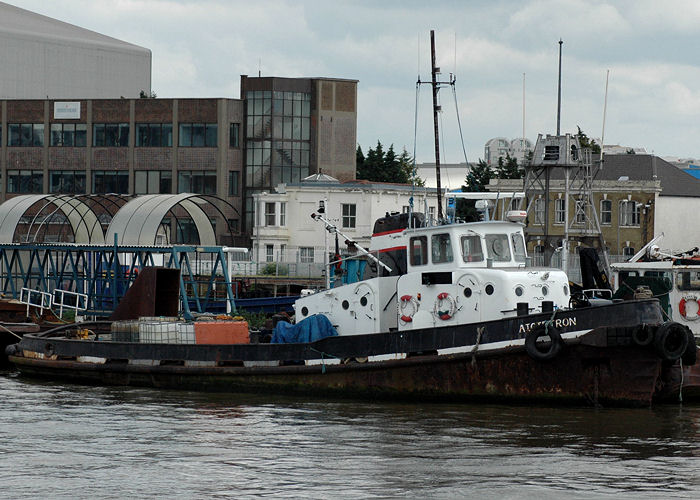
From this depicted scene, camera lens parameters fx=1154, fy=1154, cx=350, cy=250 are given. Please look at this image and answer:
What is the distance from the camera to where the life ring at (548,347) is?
70.9 ft

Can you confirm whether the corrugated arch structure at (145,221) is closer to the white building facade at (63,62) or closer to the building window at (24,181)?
the building window at (24,181)

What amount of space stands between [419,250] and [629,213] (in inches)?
1623

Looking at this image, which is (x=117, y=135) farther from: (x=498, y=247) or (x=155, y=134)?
(x=498, y=247)

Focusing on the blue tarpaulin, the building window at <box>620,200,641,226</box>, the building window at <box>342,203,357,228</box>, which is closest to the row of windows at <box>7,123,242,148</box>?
the building window at <box>342,203,357,228</box>

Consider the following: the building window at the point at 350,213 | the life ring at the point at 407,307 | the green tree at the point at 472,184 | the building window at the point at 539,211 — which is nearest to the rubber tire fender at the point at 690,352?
the life ring at the point at 407,307

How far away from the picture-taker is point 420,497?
50.5 feet

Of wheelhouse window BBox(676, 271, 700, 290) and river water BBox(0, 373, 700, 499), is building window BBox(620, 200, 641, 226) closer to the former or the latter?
wheelhouse window BBox(676, 271, 700, 290)

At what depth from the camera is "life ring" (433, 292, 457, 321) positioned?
917 inches

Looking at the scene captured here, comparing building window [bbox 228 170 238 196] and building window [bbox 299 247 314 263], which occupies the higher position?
building window [bbox 228 170 238 196]

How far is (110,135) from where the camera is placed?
232ft

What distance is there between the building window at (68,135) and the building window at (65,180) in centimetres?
168

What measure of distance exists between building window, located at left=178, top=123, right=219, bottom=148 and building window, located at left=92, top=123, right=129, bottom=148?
3626 millimetres

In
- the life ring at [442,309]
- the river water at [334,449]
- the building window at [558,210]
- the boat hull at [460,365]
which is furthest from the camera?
the building window at [558,210]

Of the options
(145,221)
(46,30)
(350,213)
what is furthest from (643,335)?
(46,30)
